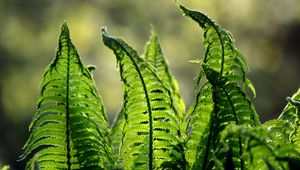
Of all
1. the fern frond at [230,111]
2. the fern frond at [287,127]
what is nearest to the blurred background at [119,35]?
the fern frond at [287,127]

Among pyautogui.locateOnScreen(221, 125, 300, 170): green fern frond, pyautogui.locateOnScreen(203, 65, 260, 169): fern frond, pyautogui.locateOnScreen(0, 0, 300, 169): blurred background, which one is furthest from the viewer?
pyautogui.locateOnScreen(0, 0, 300, 169): blurred background

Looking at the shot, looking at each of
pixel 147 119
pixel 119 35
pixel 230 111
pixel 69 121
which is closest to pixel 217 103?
pixel 230 111

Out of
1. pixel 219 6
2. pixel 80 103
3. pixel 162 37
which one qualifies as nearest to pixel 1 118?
pixel 162 37

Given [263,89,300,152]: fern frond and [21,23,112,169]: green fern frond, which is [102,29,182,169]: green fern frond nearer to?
[21,23,112,169]: green fern frond

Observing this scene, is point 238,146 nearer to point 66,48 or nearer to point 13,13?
point 66,48

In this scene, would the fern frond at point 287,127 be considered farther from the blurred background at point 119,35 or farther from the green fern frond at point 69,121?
the blurred background at point 119,35

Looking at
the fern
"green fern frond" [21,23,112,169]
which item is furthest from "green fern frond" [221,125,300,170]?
"green fern frond" [21,23,112,169]

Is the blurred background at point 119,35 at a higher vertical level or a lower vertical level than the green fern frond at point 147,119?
higher

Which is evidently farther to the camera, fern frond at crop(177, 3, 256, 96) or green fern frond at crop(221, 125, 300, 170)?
fern frond at crop(177, 3, 256, 96)
